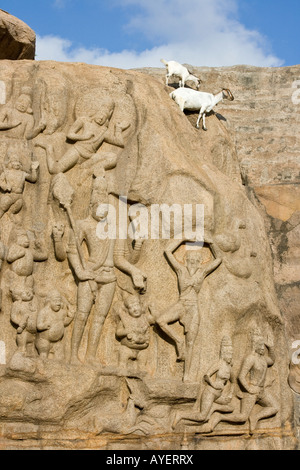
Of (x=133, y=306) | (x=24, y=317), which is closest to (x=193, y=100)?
(x=133, y=306)

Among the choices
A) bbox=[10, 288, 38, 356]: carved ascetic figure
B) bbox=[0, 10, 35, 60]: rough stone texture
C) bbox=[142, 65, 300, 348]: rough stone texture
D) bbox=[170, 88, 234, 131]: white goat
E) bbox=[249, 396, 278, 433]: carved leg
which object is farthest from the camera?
bbox=[142, 65, 300, 348]: rough stone texture

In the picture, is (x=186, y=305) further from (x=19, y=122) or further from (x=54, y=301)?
(x=19, y=122)

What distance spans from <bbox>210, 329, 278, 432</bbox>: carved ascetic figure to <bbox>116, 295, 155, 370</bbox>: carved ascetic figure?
1204mm

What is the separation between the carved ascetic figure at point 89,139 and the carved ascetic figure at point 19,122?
0.18 meters

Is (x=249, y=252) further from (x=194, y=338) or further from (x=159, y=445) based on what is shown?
(x=159, y=445)

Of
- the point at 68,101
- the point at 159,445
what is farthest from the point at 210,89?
the point at 159,445

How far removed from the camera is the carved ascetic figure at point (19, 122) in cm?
846

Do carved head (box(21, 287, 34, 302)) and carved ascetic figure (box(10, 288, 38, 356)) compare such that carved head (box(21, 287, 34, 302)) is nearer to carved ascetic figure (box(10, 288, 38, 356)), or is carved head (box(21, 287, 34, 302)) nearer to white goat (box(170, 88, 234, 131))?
carved ascetic figure (box(10, 288, 38, 356))

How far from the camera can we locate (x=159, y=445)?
314 inches

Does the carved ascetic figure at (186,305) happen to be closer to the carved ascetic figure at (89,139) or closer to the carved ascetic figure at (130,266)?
the carved ascetic figure at (130,266)

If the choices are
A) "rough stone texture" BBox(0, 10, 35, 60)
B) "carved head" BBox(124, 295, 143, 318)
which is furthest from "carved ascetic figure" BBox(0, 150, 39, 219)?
"rough stone texture" BBox(0, 10, 35, 60)

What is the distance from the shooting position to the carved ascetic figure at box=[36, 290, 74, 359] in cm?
788

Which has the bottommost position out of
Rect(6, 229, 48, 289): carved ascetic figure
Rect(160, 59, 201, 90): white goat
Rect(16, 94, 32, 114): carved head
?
Rect(6, 229, 48, 289): carved ascetic figure
